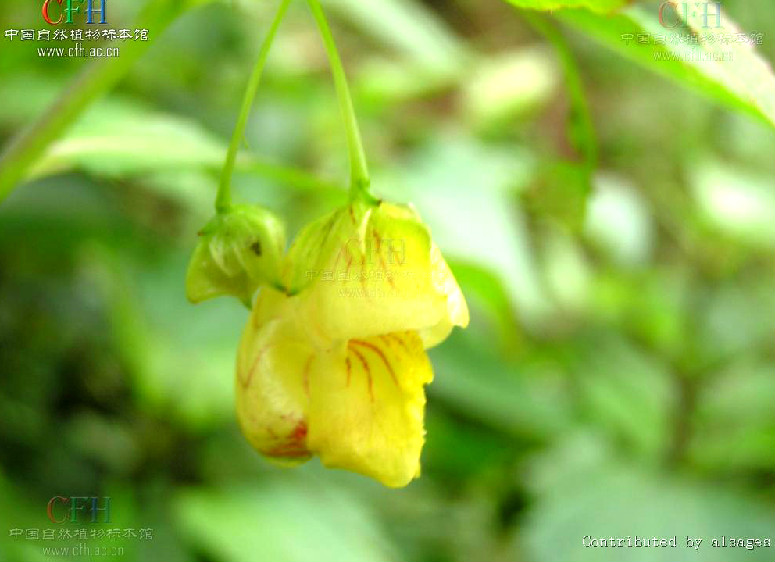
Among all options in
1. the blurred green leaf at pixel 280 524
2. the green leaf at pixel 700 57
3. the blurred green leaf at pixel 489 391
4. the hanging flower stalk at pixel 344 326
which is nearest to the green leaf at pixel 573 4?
the green leaf at pixel 700 57

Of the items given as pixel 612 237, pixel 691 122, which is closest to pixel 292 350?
pixel 612 237

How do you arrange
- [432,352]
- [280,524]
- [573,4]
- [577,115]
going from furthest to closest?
[432,352]
[280,524]
[577,115]
[573,4]

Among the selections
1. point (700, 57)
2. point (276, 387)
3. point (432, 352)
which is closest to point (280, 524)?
point (432, 352)

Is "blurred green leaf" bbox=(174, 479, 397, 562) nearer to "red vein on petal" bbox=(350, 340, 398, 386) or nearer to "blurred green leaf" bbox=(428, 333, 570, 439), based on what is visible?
"blurred green leaf" bbox=(428, 333, 570, 439)

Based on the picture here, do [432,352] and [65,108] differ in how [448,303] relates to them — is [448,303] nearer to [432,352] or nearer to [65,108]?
[65,108]

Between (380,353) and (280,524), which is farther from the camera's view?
(280,524)

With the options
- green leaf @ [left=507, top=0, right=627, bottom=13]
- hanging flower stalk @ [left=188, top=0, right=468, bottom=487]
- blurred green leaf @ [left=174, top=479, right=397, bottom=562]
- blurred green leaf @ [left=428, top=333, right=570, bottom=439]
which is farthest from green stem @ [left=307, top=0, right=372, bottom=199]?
blurred green leaf @ [left=428, top=333, right=570, bottom=439]

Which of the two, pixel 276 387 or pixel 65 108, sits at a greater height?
pixel 65 108

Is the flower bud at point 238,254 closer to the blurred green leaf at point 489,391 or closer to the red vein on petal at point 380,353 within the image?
the red vein on petal at point 380,353

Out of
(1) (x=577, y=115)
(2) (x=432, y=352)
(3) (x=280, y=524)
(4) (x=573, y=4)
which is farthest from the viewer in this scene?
(2) (x=432, y=352)
